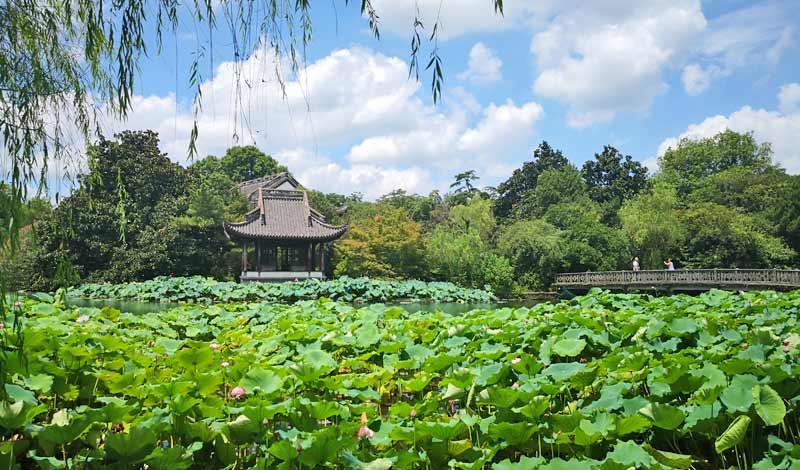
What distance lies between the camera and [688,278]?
15.8 m

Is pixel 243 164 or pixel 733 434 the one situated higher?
pixel 243 164

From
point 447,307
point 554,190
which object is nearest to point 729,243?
point 554,190

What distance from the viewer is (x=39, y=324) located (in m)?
2.65

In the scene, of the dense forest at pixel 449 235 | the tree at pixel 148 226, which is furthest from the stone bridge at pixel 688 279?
the tree at pixel 148 226

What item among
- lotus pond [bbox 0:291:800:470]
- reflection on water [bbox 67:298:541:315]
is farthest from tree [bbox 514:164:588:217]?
lotus pond [bbox 0:291:800:470]

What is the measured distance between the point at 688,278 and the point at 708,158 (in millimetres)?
15168

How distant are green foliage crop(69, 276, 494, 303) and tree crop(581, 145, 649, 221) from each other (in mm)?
17055

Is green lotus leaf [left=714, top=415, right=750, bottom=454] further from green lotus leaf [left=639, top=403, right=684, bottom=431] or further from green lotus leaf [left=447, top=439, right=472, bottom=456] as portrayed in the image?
green lotus leaf [left=447, top=439, right=472, bottom=456]

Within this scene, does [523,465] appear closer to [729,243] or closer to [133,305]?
[133,305]

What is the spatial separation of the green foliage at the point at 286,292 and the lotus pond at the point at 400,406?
829 centimetres

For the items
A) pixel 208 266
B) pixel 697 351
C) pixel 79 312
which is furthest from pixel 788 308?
pixel 208 266

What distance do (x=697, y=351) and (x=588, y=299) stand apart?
2.45 meters

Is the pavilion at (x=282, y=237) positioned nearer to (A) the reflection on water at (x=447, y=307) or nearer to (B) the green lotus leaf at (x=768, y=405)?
(A) the reflection on water at (x=447, y=307)

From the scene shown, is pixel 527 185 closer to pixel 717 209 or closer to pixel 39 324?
pixel 717 209
